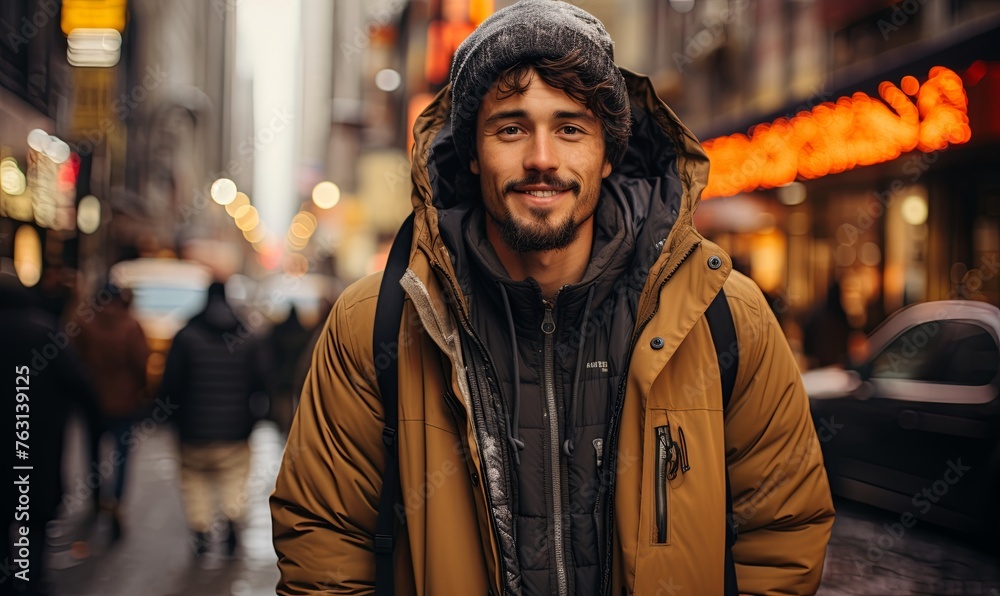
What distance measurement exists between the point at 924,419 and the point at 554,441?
6.28 meters

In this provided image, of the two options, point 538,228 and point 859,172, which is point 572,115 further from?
point 859,172

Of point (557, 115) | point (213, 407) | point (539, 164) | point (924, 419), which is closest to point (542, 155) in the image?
point (539, 164)

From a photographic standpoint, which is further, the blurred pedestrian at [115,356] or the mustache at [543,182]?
the blurred pedestrian at [115,356]

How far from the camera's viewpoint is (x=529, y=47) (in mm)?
2281

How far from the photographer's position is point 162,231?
4066cm

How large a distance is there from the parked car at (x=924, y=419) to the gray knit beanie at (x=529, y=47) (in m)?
5.84

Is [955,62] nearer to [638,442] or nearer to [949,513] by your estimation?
[949,513]

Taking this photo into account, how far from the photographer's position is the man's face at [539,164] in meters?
2.32

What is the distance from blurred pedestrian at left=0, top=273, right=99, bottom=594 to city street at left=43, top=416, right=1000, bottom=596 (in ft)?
4.62

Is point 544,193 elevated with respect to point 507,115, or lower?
lower

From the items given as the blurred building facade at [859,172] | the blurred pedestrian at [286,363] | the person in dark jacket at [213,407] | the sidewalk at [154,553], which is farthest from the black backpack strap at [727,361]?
the blurred pedestrian at [286,363]

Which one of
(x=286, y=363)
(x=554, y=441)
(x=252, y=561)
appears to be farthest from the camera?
(x=286, y=363)

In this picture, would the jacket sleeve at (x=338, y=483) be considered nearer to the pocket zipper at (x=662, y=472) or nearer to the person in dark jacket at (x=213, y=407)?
Answer: the pocket zipper at (x=662, y=472)

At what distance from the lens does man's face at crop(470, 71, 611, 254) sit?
232cm
